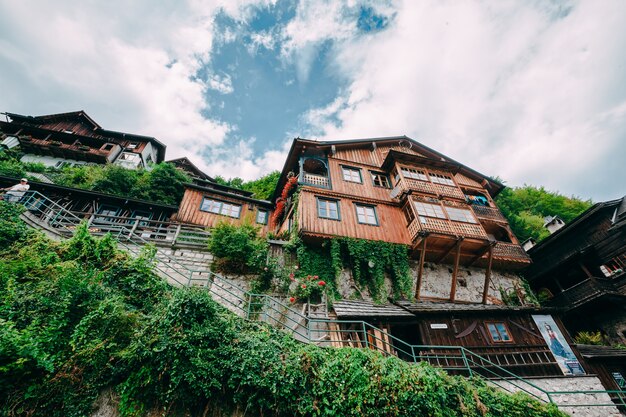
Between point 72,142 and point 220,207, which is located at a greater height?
point 72,142

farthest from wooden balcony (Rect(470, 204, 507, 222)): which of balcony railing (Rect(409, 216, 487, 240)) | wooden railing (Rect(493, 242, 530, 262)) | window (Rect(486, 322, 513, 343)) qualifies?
window (Rect(486, 322, 513, 343))

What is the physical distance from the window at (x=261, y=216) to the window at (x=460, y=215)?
1296cm

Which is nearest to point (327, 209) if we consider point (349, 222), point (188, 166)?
point (349, 222)

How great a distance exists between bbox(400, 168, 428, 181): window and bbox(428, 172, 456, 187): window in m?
0.62

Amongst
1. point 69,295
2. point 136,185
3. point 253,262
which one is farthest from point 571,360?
point 136,185

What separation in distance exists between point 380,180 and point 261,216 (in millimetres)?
9522

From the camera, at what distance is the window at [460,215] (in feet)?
52.9

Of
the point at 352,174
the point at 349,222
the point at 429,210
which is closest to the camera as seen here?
the point at 349,222

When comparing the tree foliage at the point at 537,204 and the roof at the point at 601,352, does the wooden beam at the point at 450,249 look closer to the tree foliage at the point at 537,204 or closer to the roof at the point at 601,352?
the roof at the point at 601,352

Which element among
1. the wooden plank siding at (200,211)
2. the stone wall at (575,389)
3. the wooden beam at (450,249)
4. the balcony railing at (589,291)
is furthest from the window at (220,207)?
the balcony railing at (589,291)

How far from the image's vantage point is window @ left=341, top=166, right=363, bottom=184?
18.4 metres

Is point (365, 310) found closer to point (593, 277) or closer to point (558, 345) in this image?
point (558, 345)

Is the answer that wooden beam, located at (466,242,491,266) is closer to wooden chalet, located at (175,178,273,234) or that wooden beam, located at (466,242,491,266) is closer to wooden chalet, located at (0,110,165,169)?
wooden chalet, located at (175,178,273,234)

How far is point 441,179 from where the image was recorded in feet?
62.0
